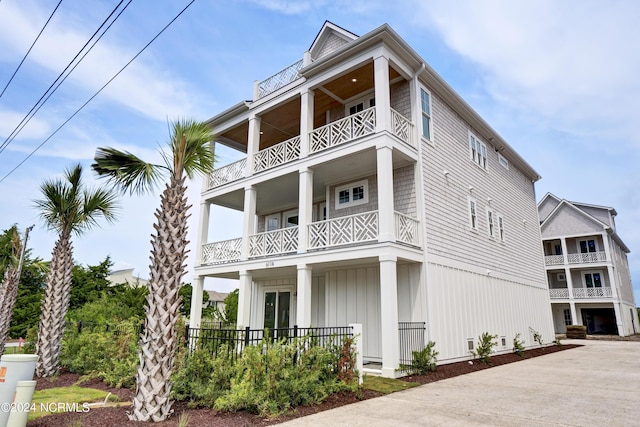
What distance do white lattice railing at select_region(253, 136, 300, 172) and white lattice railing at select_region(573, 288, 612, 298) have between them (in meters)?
29.9

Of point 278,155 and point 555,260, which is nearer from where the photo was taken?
point 278,155

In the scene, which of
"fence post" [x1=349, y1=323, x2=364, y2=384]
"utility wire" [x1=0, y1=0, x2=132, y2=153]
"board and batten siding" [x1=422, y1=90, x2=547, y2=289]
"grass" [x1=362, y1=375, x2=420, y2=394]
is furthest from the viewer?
"board and batten siding" [x1=422, y1=90, x2=547, y2=289]

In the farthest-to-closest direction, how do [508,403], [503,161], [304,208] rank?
[503,161] → [304,208] → [508,403]

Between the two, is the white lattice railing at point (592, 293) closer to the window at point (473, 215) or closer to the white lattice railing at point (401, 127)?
the window at point (473, 215)

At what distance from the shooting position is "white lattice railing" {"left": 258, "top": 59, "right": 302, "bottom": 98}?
14.1 meters

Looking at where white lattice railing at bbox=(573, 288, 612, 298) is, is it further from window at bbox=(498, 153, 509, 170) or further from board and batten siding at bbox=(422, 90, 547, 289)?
window at bbox=(498, 153, 509, 170)

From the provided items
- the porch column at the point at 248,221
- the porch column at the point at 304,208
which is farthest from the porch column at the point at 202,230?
the porch column at the point at 304,208

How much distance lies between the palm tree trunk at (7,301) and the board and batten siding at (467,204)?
534 inches

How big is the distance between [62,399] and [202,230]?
29.7 feet

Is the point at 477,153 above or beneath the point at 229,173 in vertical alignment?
above

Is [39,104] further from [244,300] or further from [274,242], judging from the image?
[244,300]

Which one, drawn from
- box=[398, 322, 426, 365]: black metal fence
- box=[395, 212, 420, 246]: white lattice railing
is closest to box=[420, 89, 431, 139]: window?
box=[395, 212, 420, 246]: white lattice railing

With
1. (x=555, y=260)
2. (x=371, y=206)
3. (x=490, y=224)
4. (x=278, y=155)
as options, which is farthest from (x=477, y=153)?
(x=555, y=260)

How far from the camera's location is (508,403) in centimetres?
675
